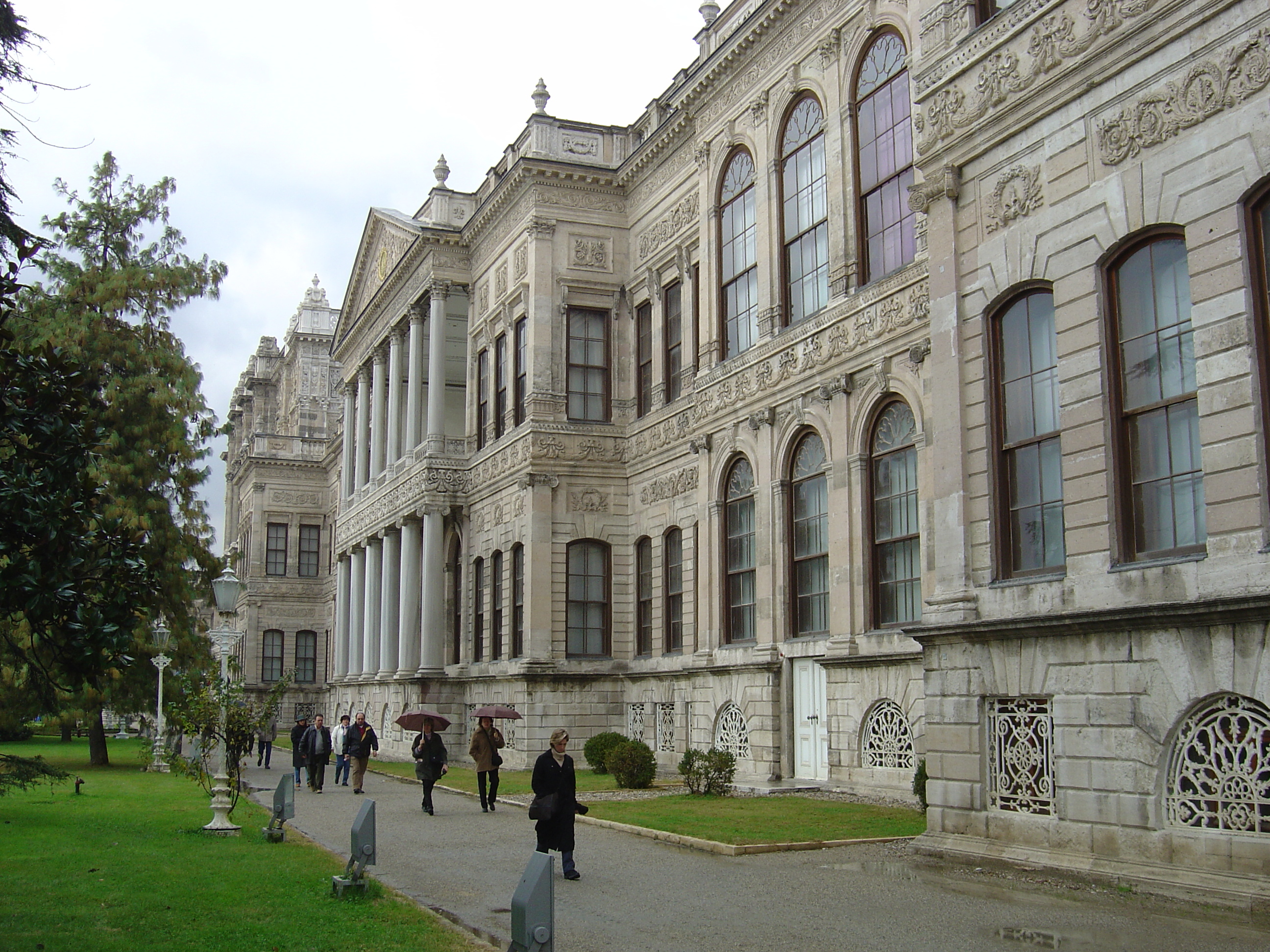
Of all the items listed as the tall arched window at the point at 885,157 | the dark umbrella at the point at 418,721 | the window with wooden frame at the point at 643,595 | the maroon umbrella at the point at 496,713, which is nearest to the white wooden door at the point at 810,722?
the maroon umbrella at the point at 496,713

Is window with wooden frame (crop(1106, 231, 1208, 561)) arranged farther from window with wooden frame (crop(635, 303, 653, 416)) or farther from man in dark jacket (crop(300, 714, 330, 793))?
window with wooden frame (crop(635, 303, 653, 416))

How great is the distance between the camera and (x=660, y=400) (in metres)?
33.1

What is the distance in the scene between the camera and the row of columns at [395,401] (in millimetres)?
40750

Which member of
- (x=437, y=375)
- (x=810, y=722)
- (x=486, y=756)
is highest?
(x=437, y=375)

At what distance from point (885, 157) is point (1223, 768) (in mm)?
14898

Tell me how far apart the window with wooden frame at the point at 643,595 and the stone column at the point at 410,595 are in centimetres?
1038

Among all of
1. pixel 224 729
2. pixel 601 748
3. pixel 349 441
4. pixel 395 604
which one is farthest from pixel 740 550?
pixel 349 441

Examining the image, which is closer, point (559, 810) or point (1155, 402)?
point (1155, 402)

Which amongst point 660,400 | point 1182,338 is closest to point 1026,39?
point 1182,338

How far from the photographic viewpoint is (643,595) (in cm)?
3356

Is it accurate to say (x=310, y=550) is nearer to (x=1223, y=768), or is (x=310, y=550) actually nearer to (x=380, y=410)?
(x=380, y=410)

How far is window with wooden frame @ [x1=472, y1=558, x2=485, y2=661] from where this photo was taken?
128 ft

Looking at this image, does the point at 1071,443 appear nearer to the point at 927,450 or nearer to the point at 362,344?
the point at 927,450

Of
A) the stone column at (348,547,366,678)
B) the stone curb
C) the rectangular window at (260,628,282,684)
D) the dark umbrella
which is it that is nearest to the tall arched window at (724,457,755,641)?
the dark umbrella
